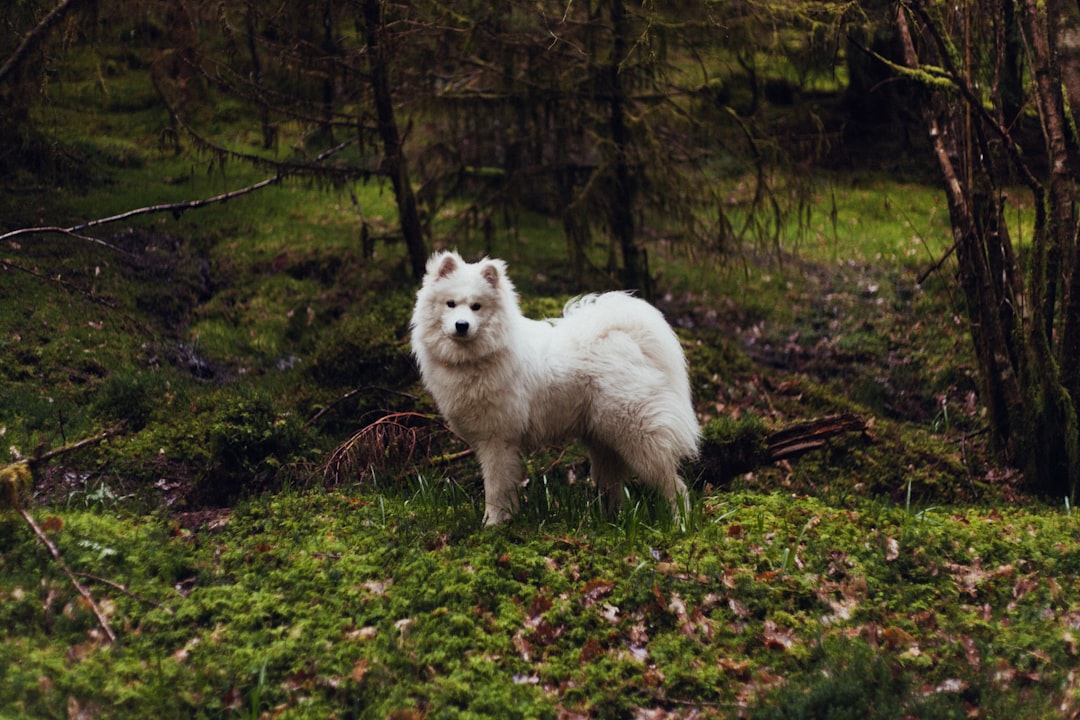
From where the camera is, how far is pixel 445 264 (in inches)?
222

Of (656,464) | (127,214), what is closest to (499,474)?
(656,464)

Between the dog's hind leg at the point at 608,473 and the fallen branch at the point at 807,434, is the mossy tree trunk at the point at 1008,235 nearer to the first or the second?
the fallen branch at the point at 807,434

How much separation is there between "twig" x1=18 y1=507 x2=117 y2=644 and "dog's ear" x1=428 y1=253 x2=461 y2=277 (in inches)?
107

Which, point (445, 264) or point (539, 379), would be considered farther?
point (539, 379)

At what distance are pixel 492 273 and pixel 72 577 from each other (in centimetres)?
296

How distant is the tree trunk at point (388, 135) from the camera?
8578 mm

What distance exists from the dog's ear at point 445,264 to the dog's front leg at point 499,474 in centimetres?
118

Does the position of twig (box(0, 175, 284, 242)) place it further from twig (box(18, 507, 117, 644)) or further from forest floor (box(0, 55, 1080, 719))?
twig (box(18, 507, 117, 644))

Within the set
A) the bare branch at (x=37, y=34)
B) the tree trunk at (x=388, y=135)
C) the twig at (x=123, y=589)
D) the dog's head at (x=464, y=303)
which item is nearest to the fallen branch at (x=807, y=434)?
the dog's head at (x=464, y=303)

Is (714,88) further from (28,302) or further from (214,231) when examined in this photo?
(28,302)

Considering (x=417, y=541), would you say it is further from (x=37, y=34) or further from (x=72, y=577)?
(x=37, y=34)

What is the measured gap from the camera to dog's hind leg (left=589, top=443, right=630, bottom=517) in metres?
6.25

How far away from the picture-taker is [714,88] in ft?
33.3

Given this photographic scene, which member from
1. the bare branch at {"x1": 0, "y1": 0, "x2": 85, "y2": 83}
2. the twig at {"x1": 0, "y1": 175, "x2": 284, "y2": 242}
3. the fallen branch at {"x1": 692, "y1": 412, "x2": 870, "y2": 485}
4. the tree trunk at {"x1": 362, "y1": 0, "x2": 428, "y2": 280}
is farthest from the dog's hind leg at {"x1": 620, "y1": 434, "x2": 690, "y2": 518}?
the bare branch at {"x1": 0, "y1": 0, "x2": 85, "y2": 83}
